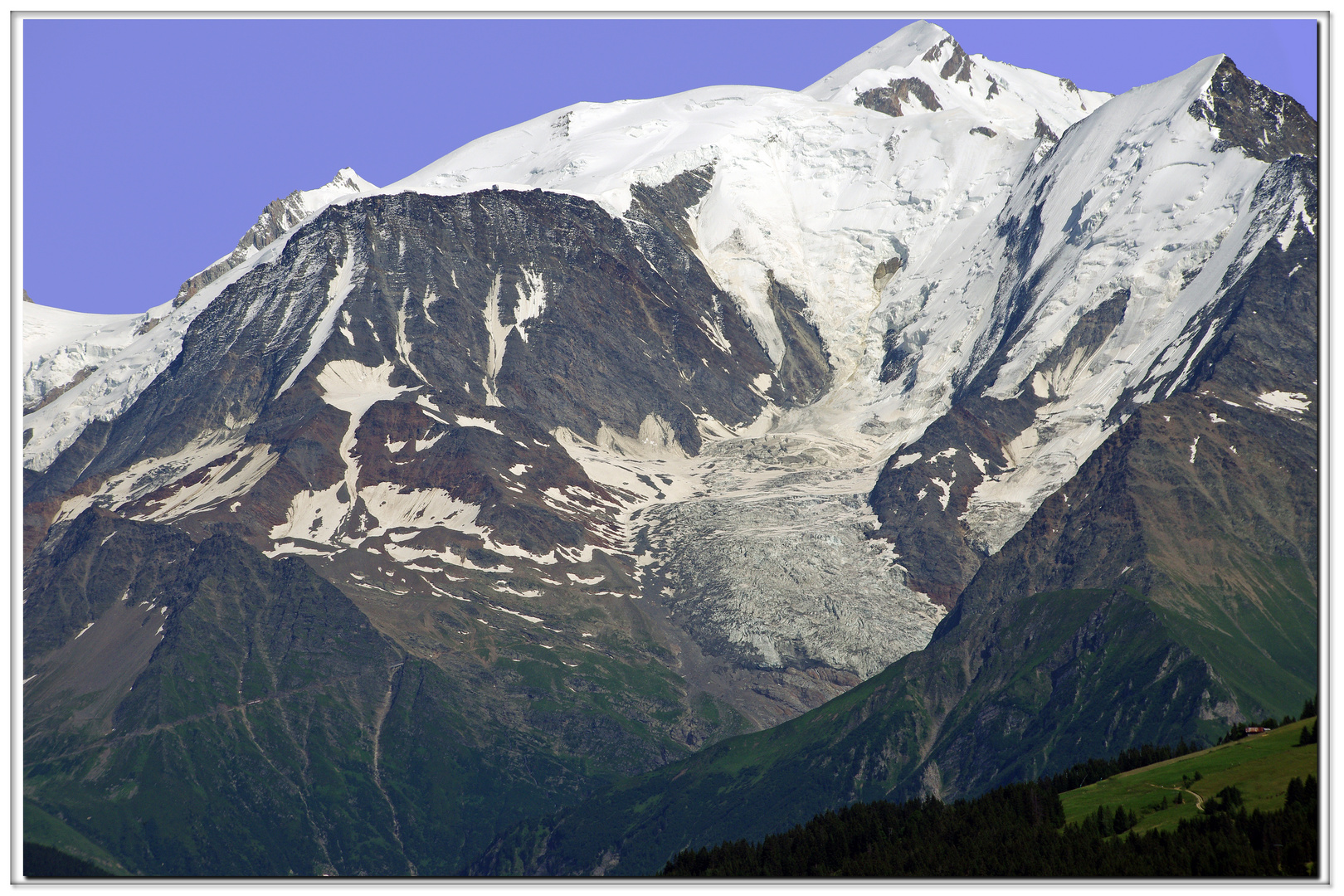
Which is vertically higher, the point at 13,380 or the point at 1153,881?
the point at 13,380

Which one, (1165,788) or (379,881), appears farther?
(1165,788)

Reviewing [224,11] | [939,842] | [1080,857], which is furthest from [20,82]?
[939,842]

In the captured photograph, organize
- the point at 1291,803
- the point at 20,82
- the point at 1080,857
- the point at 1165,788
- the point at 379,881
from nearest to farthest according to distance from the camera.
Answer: the point at 20,82
the point at 379,881
the point at 1291,803
the point at 1080,857
the point at 1165,788
